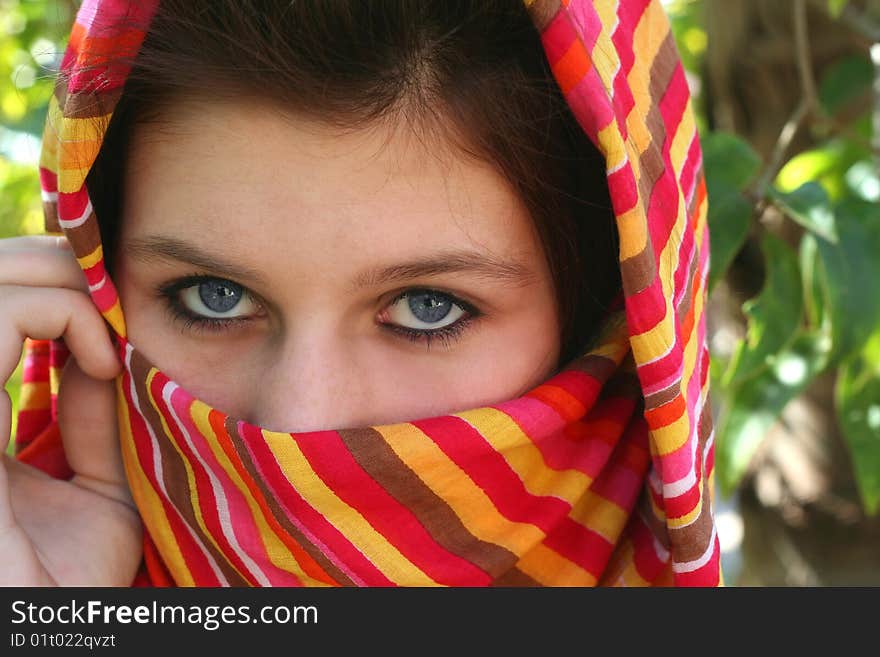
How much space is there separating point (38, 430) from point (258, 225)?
1.57ft

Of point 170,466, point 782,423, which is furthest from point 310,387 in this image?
point 782,423

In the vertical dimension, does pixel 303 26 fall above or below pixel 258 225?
above

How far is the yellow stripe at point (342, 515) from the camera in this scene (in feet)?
2.97

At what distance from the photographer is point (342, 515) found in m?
0.95

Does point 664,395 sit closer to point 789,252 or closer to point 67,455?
point 789,252

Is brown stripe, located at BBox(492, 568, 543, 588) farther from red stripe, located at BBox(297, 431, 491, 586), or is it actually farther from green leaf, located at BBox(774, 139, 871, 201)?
green leaf, located at BBox(774, 139, 871, 201)

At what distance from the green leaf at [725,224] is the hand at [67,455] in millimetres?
629

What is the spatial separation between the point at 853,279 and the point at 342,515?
577 mm

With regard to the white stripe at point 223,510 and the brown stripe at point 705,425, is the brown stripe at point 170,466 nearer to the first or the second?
the white stripe at point 223,510

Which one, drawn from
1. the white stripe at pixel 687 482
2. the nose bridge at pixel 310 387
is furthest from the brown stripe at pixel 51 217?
the white stripe at pixel 687 482

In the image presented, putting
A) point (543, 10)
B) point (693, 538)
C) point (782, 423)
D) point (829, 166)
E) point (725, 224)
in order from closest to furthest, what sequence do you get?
1. point (543, 10)
2. point (693, 538)
3. point (725, 224)
4. point (829, 166)
5. point (782, 423)
